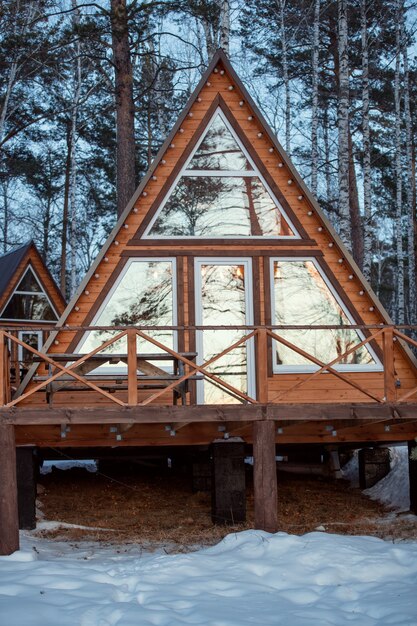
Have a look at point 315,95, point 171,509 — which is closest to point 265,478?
point 171,509

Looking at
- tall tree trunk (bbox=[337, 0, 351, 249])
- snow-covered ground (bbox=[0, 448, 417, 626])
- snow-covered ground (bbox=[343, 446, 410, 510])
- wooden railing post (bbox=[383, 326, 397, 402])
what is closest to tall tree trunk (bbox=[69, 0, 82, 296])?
tall tree trunk (bbox=[337, 0, 351, 249])

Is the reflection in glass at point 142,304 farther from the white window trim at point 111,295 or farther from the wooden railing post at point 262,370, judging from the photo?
the wooden railing post at point 262,370

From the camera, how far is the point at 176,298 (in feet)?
40.0

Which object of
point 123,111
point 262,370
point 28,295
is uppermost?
point 123,111

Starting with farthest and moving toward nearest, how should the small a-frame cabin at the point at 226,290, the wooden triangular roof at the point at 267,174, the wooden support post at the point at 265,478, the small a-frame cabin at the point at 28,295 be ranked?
the small a-frame cabin at the point at 28,295
the wooden triangular roof at the point at 267,174
the small a-frame cabin at the point at 226,290
the wooden support post at the point at 265,478

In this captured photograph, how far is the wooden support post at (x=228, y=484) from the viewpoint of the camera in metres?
11.5

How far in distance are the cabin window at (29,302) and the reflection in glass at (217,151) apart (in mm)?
10533

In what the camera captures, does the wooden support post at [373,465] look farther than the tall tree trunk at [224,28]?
No

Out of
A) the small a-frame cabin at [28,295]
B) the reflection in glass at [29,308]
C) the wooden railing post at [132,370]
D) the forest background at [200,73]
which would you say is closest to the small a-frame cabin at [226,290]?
the wooden railing post at [132,370]

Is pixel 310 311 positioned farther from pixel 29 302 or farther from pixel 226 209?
pixel 29 302

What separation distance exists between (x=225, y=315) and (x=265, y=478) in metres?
2.87

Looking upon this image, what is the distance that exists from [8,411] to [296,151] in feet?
72.3

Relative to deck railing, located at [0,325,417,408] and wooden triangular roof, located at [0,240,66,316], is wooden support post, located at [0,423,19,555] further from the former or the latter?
wooden triangular roof, located at [0,240,66,316]

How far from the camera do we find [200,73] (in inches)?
1141
